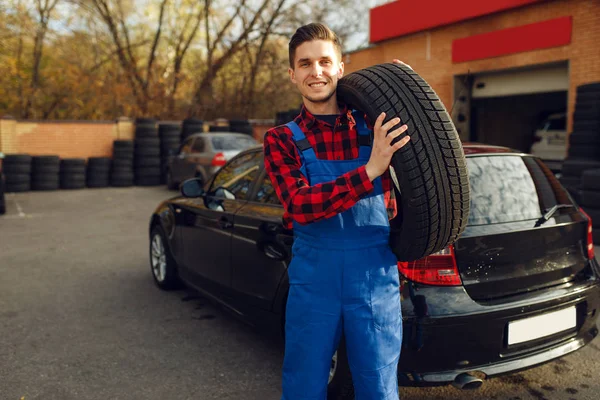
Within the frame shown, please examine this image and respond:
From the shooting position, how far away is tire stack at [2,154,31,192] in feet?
49.3

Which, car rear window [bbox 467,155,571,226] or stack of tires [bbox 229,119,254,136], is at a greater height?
stack of tires [bbox 229,119,254,136]

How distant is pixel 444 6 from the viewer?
1372 centimetres

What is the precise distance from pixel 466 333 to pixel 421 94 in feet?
4.26

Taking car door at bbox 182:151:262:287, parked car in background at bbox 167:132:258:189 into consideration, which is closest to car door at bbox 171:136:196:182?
parked car in background at bbox 167:132:258:189

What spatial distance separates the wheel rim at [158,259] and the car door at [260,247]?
1592mm

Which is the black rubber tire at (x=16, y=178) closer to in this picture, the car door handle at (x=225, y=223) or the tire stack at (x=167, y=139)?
the tire stack at (x=167, y=139)

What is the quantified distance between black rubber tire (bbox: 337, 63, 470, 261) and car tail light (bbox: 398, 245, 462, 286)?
2.28 ft

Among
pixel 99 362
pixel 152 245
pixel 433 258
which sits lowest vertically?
pixel 99 362

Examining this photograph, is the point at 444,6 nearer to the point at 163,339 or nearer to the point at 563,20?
the point at 563,20

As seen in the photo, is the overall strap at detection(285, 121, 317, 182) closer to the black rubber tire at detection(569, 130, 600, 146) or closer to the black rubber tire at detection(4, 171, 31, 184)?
the black rubber tire at detection(569, 130, 600, 146)

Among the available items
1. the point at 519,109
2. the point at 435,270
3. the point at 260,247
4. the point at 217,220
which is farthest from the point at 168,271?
the point at 519,109

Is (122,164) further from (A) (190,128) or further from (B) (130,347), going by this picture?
(B) (130,347)

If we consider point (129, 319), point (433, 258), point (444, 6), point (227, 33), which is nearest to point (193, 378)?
point (129, 319)

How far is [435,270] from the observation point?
108 inches
